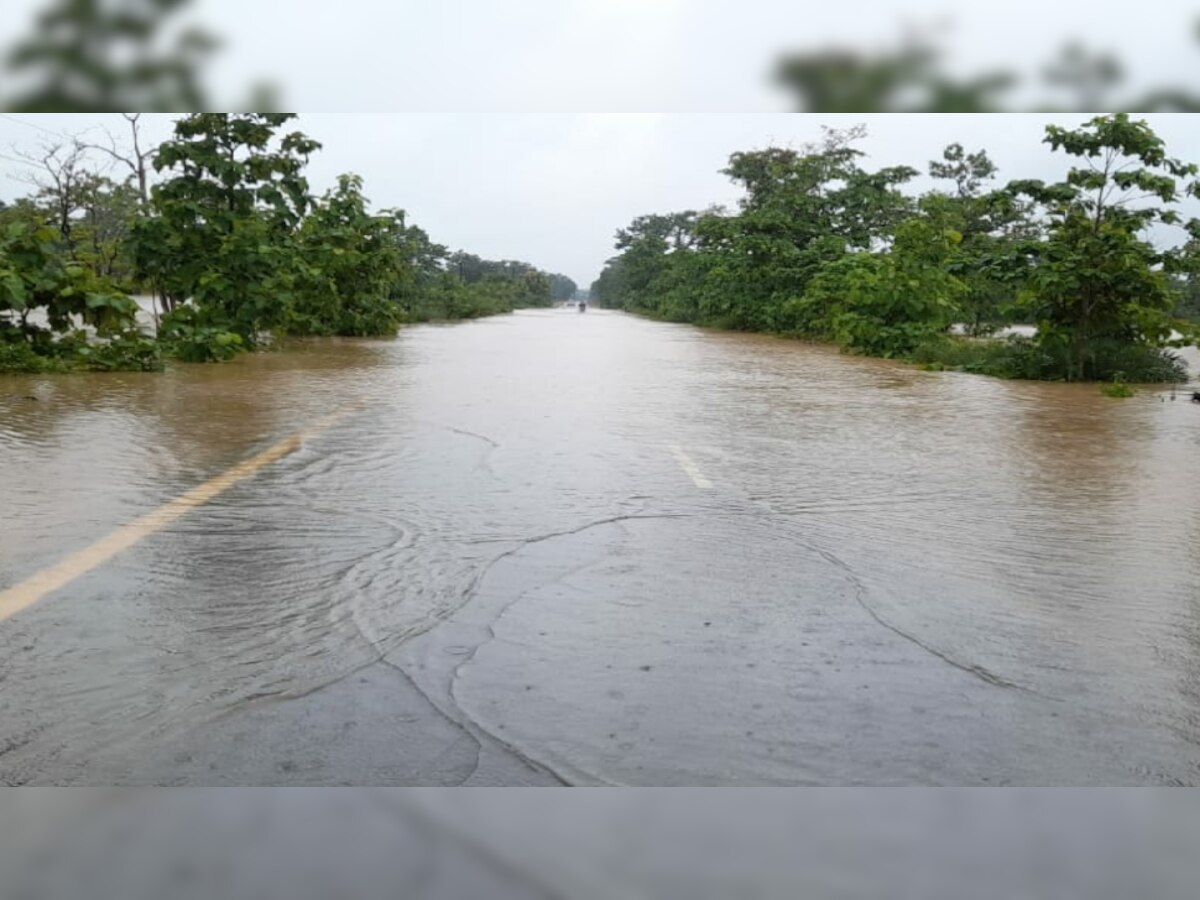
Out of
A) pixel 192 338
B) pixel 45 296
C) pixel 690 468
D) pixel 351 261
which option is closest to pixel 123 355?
pixel 45 296

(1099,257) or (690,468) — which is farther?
(1099,257)

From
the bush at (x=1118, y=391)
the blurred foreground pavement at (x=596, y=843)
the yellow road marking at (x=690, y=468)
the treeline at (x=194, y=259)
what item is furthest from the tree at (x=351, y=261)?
the blurred foreground pavement at (x=596, y=843)

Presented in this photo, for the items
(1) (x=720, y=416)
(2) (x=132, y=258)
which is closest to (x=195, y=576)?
(1) (x=720, y=416)

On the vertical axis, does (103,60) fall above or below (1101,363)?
above

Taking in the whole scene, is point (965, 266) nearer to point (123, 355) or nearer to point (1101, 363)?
point (1101, 363)

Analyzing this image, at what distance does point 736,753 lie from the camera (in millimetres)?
3100

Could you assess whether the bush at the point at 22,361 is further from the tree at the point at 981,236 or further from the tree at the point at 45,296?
the tree at the point at 981,236

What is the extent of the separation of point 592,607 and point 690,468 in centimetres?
378

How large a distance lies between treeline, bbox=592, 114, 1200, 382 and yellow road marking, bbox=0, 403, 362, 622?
6594mm

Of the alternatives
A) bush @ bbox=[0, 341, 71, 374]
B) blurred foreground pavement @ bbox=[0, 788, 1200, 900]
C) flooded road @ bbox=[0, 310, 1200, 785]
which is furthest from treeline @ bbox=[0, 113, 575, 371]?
blurred foreground pavement @ bbox=[0, 788, 1200, 900]

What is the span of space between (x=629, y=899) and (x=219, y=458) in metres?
6.56

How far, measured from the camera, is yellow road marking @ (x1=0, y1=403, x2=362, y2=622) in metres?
4.61

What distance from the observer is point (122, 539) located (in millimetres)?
5609

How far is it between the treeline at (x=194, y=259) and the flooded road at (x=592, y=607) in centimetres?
415
